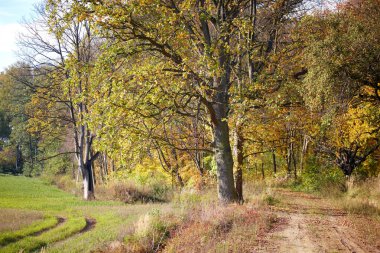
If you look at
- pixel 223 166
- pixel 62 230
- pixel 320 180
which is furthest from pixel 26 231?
pixel 320 180

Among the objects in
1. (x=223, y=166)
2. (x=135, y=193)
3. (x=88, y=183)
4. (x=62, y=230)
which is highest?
(x=223, y=166)

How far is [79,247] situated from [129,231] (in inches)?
58.7

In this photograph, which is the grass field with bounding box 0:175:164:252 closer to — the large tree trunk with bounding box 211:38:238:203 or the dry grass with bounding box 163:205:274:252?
the dry grass with bounding box 163:205:274:252

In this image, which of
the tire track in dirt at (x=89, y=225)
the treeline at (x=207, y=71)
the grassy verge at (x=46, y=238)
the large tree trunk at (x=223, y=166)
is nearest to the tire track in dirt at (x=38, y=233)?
the grassy verge at (x=46, y=238)

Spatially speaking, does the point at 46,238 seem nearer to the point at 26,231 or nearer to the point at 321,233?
the point at 26,231

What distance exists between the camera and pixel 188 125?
68.4 ft

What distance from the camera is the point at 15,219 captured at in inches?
501

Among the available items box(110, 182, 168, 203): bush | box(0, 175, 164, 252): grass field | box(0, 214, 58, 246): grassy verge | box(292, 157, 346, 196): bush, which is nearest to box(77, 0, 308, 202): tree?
box(0, 175, 164, 252): grass field

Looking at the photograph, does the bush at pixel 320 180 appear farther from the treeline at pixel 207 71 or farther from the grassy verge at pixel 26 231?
the grassy verge at pixel 26 231

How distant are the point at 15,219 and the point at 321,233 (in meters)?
10.6

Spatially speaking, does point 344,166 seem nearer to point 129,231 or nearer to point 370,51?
point 370,51

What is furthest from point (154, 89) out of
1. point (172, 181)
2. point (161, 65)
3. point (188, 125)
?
point (172, 181)

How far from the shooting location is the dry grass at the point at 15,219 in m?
11.3

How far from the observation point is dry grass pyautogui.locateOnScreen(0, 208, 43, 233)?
37.2 ft
